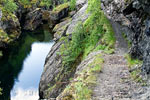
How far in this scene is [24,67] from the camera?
5612 cm

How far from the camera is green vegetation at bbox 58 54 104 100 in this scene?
18508mm

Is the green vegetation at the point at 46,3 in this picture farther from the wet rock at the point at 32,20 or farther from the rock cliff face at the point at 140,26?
the rock cliff face at the point at 140,26

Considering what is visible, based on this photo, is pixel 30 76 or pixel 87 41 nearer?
pixel 87 41

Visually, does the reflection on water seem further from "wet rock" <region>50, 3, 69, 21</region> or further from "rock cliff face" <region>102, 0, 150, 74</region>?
"rock cliff face" <region>102, 0, 150, 74</region>

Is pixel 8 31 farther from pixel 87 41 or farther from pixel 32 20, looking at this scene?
pixel 87 41

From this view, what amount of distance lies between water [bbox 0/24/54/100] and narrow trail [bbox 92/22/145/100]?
18.3 m

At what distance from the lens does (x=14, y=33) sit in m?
77.0

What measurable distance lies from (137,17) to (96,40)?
14.2 meters

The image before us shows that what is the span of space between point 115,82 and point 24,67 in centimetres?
3879

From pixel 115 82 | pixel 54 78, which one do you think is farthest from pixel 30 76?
pixel 115 82

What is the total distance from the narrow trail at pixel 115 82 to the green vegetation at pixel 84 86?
0.54 m

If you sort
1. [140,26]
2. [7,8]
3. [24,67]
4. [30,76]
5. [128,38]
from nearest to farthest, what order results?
1. [140,26]
2. [128,38]
3. [30,76]
4. [24,67]
5. [7,8]

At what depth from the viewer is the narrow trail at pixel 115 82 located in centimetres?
1833

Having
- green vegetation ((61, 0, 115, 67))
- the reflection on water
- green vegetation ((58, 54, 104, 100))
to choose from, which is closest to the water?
the reflection on water
